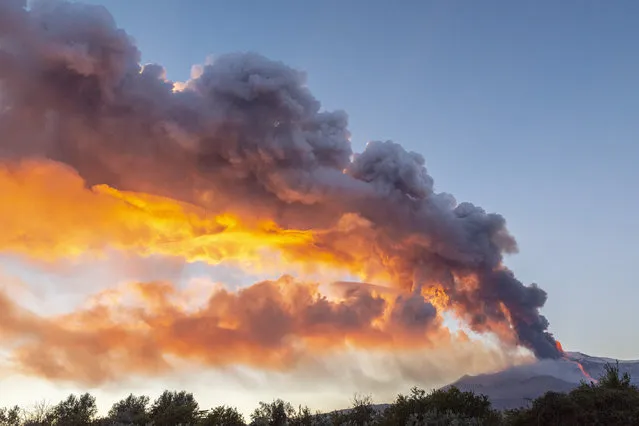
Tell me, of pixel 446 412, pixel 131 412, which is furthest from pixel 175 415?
pixel 446 412

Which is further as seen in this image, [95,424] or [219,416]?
[95,424]

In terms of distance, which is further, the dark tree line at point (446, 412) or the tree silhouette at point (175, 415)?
the tree silhouette at point (175, 415)

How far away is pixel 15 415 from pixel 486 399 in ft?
239

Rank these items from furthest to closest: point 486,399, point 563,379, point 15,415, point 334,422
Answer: point 563,379, point 15,415, point 334,422, point 486,399

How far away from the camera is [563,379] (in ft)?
435

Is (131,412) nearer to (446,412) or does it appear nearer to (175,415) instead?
(175,415)

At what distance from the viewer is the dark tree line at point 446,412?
3262 cm

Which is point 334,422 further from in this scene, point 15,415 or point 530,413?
point 15,415

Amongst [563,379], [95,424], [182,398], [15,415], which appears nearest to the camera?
[95,424]

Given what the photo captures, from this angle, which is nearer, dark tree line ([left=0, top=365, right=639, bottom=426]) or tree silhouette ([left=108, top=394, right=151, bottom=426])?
dark tree line ([left=0, top=365, right=639, bottom=426])

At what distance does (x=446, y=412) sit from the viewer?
40406 millimetres

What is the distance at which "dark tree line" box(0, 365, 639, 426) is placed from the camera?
32.6 meters

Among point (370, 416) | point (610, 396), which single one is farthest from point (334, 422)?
point (610, 396)

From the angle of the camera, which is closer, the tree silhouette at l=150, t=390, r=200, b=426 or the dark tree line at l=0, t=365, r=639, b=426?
the dark tree line at l=0, t=365, r=639, b=426
